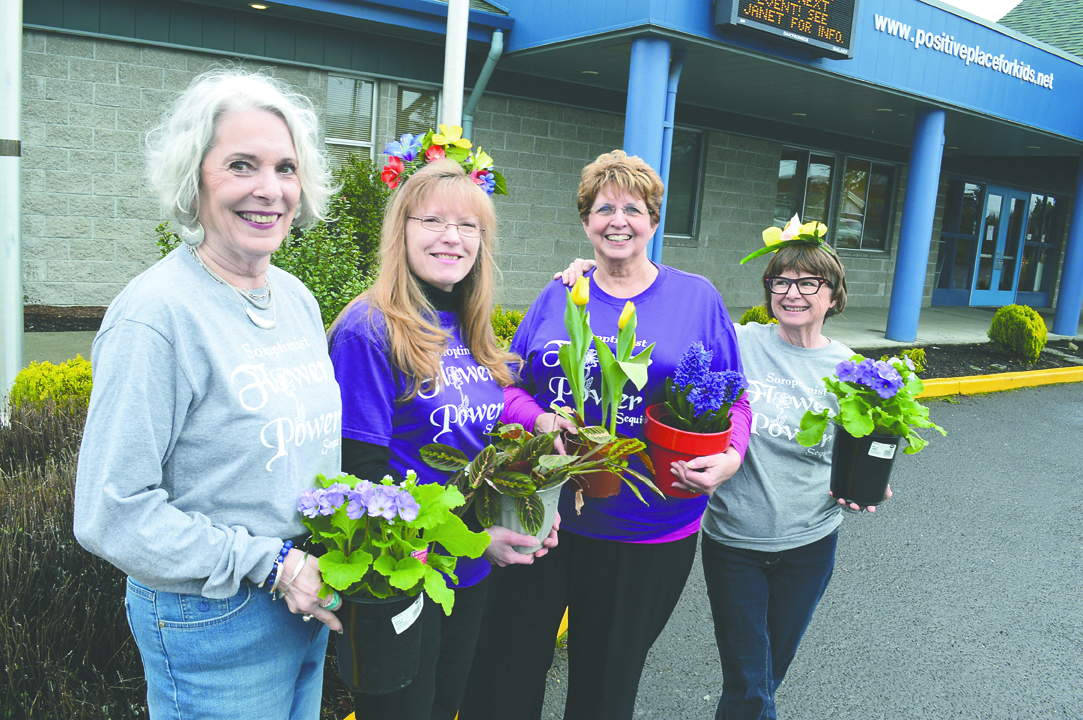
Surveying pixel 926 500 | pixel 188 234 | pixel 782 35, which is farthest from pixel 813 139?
pixel 188 234

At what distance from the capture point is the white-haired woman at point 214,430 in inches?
51.2

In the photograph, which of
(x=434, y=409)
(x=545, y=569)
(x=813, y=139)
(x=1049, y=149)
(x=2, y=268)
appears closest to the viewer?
(x=434, y=409)

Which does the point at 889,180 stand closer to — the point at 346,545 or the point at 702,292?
the point at 702,292

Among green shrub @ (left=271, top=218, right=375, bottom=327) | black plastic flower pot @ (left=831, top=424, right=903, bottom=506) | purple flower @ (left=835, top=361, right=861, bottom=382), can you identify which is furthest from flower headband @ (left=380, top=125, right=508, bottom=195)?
green shrub @ (left=271, top=218, right=375, bottom=327)

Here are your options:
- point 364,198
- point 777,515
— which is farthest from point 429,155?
point 364,198

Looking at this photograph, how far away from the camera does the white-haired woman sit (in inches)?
51.2

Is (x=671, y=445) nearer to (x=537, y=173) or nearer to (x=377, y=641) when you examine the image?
(x=377, y=641)

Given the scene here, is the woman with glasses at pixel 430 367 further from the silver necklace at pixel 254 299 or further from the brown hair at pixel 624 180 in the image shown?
the brown hair at pixel 624 180

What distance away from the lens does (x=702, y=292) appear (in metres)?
2.36

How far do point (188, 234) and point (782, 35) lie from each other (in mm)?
7911

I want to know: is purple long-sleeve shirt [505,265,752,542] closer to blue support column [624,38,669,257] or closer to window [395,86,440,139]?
blue support column [624,38,669,257]

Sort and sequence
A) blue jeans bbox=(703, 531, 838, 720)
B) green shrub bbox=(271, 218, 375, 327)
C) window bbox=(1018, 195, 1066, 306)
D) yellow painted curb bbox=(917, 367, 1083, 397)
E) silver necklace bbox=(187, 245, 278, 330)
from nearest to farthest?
silver necklace bbox=(187, 245, 278, 330) → blue jeans bbox=(703, 531, 838, 720) → green shrub bbox=(271, 218, 375, 327) → yellow painted curb bbox=(917, 367, 1083, 397) → window bbox=(1018, 195, 1066, 306)

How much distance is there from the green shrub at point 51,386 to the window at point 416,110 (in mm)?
5858

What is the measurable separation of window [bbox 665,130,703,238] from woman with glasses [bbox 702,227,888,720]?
32.5 ft
